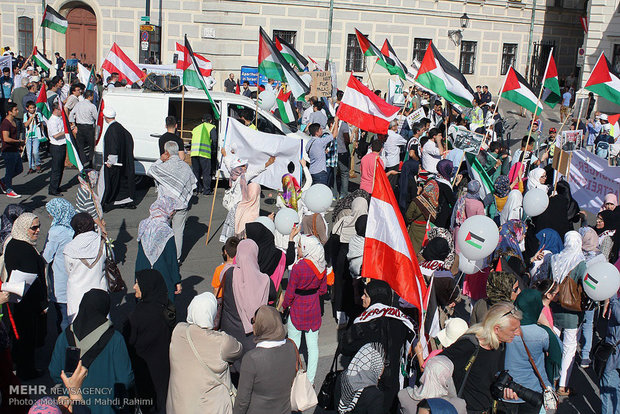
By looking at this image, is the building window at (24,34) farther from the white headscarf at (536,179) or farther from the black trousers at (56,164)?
the white headscarf at (536,179)

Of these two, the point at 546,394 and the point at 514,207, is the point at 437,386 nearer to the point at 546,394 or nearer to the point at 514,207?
the point at 546,394

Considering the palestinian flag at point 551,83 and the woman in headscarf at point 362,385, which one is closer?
the woman in headscarf at point 362,385

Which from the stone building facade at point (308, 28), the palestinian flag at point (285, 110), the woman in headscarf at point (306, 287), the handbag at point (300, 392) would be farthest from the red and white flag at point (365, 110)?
the stone building facade at point (308, 28)

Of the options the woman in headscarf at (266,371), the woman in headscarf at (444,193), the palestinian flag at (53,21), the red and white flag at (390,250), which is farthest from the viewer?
the palestinian flag at (53,21)

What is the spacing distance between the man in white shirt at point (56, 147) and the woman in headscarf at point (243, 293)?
25.3 ft

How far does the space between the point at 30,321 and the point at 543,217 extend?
609cm

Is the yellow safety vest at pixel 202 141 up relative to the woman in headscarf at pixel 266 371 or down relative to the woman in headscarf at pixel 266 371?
up

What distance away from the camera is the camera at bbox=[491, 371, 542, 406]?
4953 millimetres

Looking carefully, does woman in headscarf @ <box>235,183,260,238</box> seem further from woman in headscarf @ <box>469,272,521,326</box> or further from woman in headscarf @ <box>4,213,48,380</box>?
woman in headscarf @ <box>469,272,521,326</box>

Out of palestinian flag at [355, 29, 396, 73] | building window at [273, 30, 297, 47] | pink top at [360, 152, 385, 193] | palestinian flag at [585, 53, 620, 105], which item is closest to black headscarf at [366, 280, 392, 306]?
pink top at [360, 152, 385, 193]

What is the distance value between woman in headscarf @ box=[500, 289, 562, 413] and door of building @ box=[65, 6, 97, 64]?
26.4m

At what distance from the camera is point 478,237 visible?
21.7ft

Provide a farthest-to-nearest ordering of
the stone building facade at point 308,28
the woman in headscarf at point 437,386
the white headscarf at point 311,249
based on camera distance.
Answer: the stone building facade at point 308,28, the white headscarf at point 311,249, the woman in headscarf at point 437,386

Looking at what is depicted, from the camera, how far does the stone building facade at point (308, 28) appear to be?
27.1 meters
